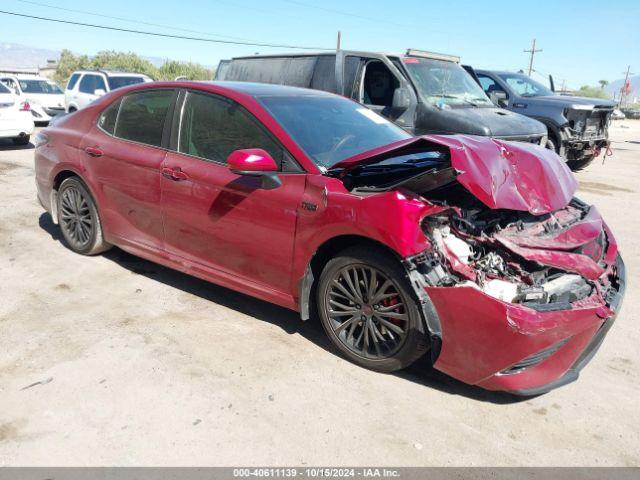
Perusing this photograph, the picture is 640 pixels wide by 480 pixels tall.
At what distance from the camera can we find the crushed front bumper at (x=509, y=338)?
2.74m

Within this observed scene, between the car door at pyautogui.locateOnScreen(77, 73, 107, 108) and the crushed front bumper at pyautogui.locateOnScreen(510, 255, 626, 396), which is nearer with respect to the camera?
the crushed front bumper at pyautogui.locateOnScreen(510, 255, 626, 396)

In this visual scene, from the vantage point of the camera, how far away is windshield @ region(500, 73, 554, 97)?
12031 mm

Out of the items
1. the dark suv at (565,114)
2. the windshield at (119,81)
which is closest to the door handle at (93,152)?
the dark suv at (565,114)

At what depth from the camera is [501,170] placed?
3.23 meters

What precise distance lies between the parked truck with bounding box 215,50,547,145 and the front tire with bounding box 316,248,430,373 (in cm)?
468

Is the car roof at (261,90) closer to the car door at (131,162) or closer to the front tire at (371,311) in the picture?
the car door at (131,162)

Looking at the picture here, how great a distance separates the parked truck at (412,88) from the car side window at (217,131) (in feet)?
12.7

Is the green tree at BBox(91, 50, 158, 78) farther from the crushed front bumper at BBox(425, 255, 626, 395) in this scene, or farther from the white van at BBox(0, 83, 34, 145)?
the crushed front bumper at BBox(425, 255, 626, 395)

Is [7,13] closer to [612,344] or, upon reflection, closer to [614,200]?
[614,200]

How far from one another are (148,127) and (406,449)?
10.4 ft

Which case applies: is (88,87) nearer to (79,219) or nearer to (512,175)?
(79,219)

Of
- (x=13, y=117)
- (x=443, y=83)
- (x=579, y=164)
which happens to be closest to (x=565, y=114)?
(x=579, y=164)

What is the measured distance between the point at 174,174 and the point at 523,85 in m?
10.4

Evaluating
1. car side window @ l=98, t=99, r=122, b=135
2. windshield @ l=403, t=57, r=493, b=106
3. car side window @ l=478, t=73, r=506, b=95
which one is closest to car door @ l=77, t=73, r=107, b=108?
car side window @ l=478, t=73, r=506, b=95
